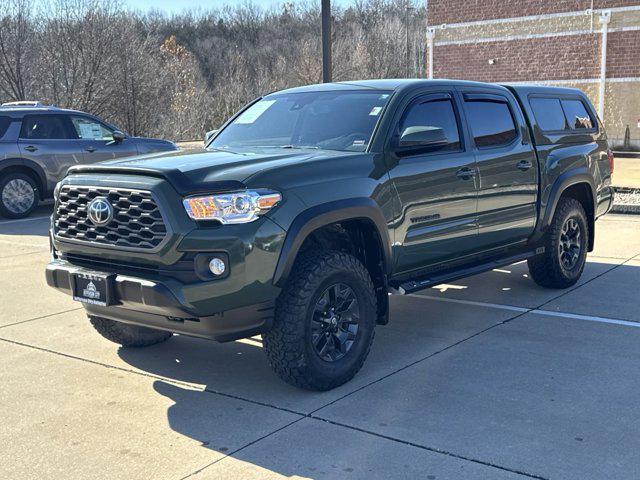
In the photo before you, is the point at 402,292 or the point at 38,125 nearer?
the point at 402,292

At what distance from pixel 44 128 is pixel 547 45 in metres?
17.9

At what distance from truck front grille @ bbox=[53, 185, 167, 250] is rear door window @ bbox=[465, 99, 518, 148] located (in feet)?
9.44

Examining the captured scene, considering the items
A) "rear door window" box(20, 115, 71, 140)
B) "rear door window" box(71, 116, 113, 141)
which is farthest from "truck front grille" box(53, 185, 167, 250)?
"rear door window" box(71, 116, 113, 141)

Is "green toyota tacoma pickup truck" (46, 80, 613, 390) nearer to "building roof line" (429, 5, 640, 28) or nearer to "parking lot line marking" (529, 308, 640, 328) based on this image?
"parking lot line marking" (529, 308, 640, 328)

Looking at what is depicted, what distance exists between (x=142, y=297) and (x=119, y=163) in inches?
40.5

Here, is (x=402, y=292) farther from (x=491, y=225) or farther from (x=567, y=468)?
(x=567, y=468)

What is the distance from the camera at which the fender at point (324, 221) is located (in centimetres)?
436

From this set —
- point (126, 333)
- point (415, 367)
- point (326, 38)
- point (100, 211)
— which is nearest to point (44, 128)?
point (326, 38)

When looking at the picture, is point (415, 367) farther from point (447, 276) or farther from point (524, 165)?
point (524, 165)

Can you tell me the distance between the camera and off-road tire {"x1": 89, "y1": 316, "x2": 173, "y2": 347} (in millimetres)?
5457

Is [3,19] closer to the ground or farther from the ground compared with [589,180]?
farther from the ground

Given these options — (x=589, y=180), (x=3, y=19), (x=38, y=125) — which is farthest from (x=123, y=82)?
(x=589, y=180)

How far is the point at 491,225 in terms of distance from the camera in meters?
6.14

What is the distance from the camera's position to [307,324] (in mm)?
4488
